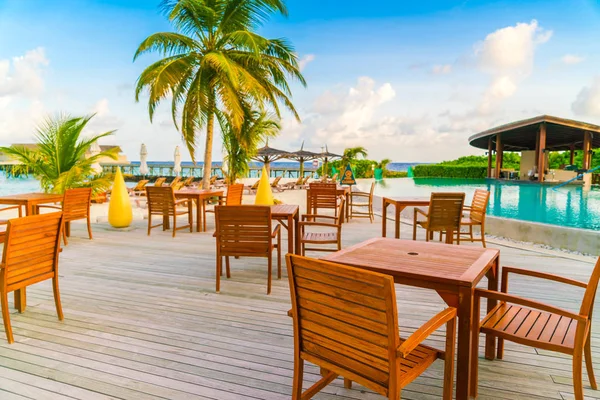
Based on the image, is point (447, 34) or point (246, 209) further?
point (447, 34)

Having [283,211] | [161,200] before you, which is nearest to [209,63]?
[161,200]

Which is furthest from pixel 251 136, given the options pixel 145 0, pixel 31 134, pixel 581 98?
pixel 581 98

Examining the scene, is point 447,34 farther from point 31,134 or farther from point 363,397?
point 363,397

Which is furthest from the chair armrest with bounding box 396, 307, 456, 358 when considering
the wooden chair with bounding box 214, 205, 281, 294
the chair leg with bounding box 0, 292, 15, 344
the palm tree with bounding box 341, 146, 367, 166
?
the palm tree with bounding box 341, 146, 367, 166

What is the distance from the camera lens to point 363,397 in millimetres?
2045

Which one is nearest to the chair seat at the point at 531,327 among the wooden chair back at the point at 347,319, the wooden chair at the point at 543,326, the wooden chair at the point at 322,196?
the wooden chair at the point at 543,326

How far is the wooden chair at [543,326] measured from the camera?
1791 mm

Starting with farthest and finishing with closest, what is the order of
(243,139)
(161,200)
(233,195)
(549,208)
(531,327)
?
1. (549,208)
2. (243,139)
3. (233,195)
4. (161,200)
5. (531,327)

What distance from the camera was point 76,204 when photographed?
603 centimetres

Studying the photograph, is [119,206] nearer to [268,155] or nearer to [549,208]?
[268,155]

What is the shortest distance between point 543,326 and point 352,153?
23201mm

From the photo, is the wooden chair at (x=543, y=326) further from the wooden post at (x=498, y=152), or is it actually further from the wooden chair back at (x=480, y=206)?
the wooden post at (x=498, y=152)

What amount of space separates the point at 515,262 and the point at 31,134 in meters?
8.25

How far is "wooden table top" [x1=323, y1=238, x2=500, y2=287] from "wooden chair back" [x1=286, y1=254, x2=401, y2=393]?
2.01 feet
